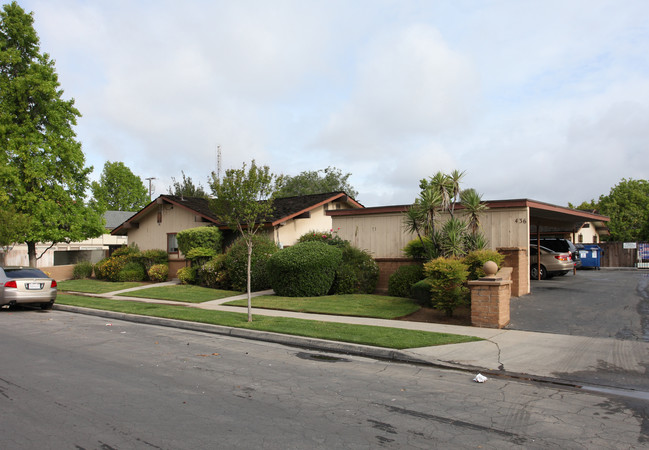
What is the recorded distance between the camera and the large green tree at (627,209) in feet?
142

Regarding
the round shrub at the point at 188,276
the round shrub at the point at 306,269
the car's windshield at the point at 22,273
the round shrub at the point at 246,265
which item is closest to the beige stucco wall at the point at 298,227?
the round shrub at the point at 246,265

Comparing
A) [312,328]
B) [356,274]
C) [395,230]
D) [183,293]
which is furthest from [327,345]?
[183,293]

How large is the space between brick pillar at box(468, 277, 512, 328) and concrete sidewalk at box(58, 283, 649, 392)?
0.42 metres

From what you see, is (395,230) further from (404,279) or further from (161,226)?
(161,226)

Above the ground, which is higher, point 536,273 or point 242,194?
point 242,194

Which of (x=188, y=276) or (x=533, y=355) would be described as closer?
(x=533, y=355)

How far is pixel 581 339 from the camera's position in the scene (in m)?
9.28

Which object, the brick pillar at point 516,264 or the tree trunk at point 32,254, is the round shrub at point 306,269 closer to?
the brick pillar at point 516,264

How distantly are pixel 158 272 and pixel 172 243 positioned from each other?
2559 millimetres

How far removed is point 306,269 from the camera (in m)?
16.0

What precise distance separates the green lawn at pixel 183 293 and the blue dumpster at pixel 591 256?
24.6 meters

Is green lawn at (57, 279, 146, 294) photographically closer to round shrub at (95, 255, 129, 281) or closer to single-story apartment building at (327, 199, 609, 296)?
round shrub at (95, 255, 129, 281)

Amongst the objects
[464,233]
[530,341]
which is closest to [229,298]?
[464,233]

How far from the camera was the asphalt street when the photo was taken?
4512 millimetres
